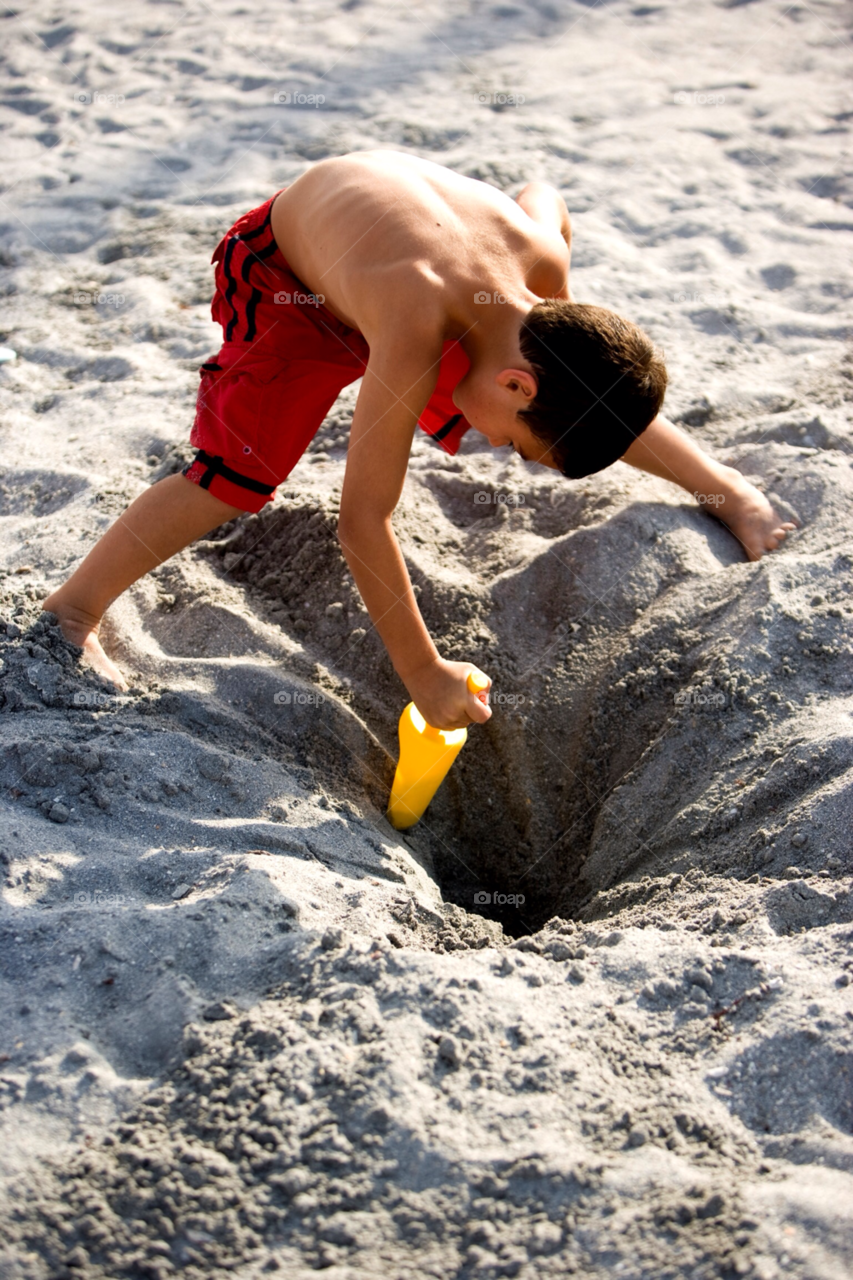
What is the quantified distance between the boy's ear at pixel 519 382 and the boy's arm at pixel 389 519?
12 centimetres

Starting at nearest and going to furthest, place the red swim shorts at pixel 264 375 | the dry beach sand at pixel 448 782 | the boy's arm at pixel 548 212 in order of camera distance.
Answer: the dry beach sand at pixel 448 782 < the red swim shorts at pixel 264 375 < the boy's arm at pixel 548 212

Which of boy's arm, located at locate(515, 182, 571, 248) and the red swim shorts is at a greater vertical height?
boy's arm, located at locate(515, 182, 571, 248)

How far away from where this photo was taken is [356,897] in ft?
4.85

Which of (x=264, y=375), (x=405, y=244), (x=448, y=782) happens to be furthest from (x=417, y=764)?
(x=405, y=244)

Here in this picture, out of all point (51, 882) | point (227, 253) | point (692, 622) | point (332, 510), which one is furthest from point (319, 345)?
point (51, 882)

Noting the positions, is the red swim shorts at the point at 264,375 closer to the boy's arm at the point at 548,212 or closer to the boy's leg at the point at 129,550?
the boy's leg at the point at 129,550

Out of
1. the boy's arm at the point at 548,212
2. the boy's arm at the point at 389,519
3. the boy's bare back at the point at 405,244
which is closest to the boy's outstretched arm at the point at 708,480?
the boy's arm at the point at 548,212

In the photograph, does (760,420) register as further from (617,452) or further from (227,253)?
(227,253)

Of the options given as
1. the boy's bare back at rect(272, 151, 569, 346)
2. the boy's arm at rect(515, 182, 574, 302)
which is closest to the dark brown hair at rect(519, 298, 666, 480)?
the boy's bare back at rect(272, 151, 569, 346)

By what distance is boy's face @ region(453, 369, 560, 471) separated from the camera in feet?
5.31

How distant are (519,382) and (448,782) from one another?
876 mm

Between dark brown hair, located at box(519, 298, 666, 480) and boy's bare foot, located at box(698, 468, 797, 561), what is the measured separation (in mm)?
673

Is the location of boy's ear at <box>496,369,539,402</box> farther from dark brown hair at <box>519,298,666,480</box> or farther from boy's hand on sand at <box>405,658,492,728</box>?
boy's hand on sand at <box>405,658,492,728</box>

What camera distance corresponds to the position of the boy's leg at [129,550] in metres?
1.91
